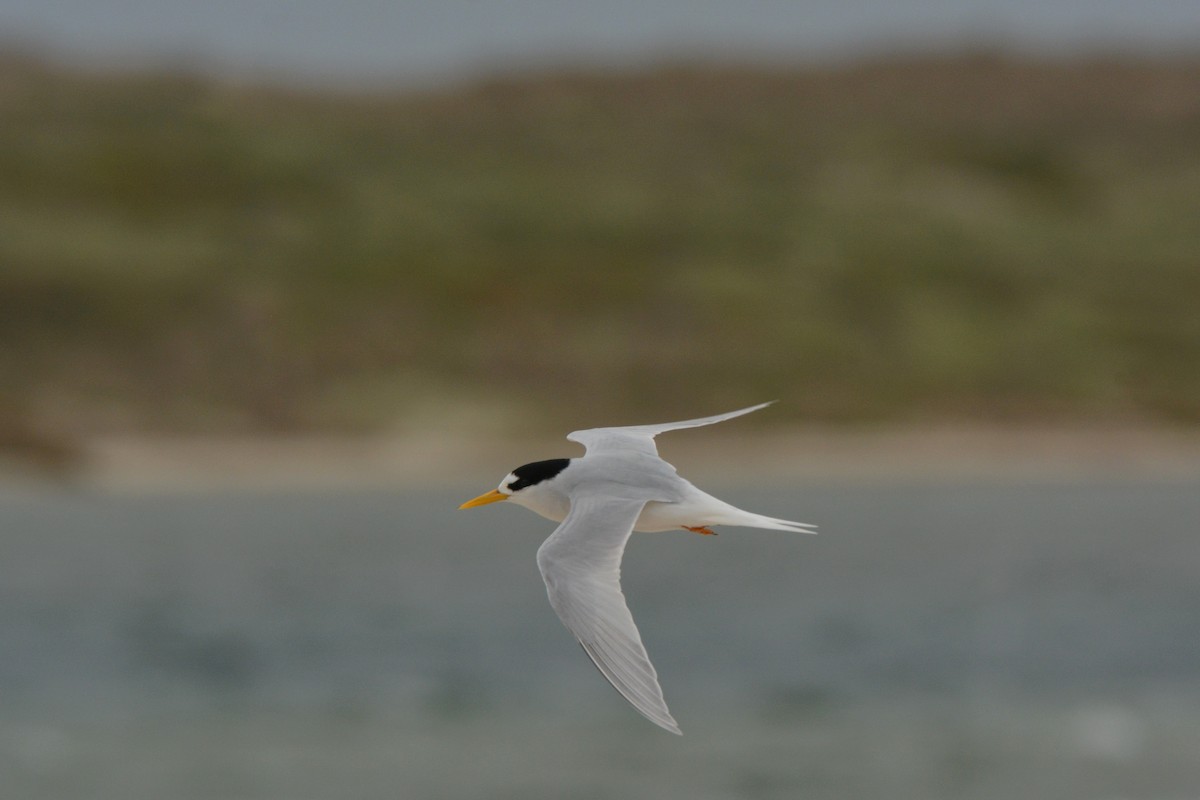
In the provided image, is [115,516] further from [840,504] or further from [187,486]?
[840,504]

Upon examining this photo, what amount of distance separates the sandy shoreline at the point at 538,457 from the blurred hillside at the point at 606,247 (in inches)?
93.9

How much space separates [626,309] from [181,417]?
100 ft

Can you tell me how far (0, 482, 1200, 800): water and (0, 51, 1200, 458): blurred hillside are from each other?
3303 centimetres

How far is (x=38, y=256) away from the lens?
4259 inches

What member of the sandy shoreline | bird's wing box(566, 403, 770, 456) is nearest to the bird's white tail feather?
bird's wing box(566, 403, 770, 456)

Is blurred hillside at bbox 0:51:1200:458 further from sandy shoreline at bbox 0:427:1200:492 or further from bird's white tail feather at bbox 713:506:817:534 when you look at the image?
bird's white tail feather at bbox 713:506:817:534

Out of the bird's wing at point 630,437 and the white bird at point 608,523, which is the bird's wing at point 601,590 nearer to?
the white bird at point 608,523

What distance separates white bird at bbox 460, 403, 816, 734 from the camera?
7.95 meters

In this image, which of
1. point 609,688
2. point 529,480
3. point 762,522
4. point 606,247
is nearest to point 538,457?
point 606,247

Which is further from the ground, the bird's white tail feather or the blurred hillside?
the blurred hillside

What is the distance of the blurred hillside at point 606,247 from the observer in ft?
307

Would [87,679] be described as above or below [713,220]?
below

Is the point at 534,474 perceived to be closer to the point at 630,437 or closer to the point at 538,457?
the point at 630,437

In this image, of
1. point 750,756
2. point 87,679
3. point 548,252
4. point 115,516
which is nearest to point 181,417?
point 115,516
